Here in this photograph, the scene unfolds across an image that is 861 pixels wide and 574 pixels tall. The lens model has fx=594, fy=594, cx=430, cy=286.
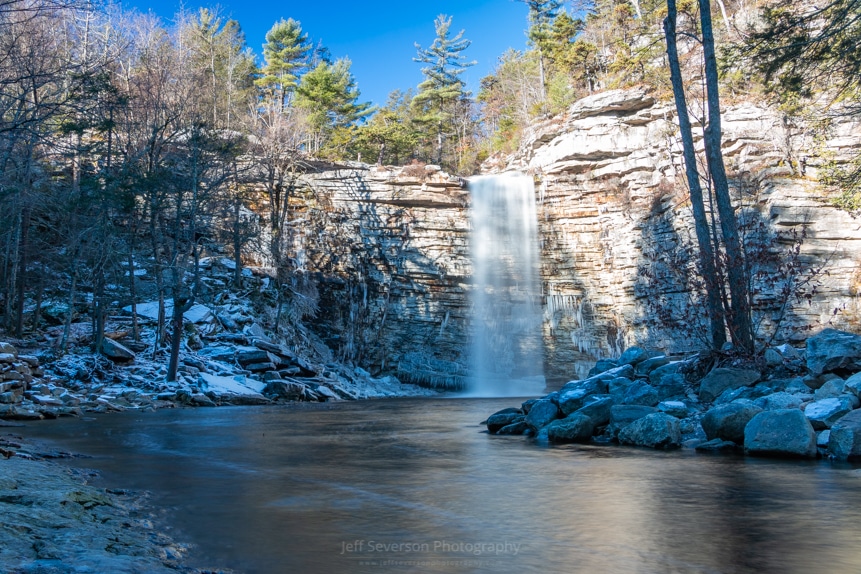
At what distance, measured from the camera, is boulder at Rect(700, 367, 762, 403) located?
813cm

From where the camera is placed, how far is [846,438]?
5.55 metres

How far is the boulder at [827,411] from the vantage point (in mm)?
5996

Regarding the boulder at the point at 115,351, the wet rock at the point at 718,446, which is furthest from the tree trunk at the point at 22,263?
the wet rock at the point at 718,446

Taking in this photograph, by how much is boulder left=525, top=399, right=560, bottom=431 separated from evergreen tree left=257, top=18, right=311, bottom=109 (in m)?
32.5

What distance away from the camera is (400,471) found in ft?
18.6

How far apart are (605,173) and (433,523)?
23260mm

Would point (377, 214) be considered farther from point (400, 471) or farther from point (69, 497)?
point (69, 497)

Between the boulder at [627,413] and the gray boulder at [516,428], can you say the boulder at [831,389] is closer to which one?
the boulder at [627,413]

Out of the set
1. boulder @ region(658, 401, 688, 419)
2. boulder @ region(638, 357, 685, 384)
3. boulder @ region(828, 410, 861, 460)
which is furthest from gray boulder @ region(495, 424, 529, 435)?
boulder @ region(828, 410, 861, 460)

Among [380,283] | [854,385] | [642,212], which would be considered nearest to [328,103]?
[380,283]

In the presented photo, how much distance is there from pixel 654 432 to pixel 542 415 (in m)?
2.00

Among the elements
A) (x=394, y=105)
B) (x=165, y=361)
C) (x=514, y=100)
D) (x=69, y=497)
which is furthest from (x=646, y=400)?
(x=394, y=105)

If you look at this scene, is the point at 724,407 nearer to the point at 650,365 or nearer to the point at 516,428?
the point at 516,428

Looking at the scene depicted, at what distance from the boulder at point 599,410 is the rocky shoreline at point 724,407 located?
0.01 meters
